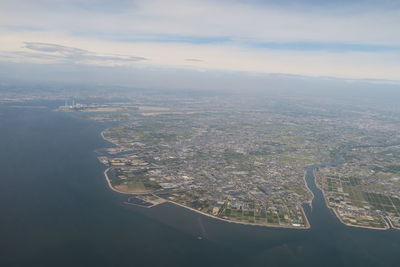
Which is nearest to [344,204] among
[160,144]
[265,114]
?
[160,144]

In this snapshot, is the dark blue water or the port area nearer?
the dark blue water

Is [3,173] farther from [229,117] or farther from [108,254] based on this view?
[229,117]

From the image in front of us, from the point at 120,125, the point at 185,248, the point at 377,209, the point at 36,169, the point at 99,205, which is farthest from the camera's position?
the point at 120,125

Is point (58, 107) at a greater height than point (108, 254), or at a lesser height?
greater

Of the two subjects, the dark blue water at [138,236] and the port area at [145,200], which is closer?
the dark blue water at [138,236]

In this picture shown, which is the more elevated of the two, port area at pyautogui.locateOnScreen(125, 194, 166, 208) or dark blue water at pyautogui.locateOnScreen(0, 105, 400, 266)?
port area at pyautogui.locateOnScreen(125, 194, 166, 208)

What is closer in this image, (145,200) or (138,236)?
(138,236)

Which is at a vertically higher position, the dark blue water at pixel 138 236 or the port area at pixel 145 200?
the port area at pixel 145 200

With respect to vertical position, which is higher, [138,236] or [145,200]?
[145,200]
